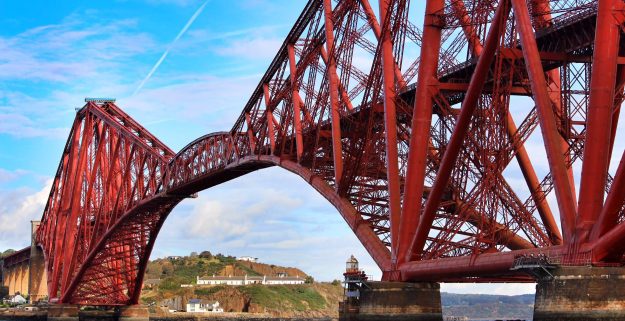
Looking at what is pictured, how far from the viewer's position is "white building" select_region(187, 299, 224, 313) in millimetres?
176750

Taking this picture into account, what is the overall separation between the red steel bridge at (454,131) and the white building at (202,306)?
95.9 meters

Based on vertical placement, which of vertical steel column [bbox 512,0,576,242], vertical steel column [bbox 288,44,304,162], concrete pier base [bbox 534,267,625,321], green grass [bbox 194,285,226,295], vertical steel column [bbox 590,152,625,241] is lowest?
concrete pier base [bbox 534,267,625,321]

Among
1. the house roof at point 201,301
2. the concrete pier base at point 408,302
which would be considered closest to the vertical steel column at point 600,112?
the concrete pier base at point 408,302

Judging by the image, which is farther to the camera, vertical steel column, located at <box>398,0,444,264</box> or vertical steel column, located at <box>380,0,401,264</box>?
vertical steel column, located at <box>380,0,401,264</box>

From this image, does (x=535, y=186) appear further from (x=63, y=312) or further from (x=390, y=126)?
(x=63, y=312)

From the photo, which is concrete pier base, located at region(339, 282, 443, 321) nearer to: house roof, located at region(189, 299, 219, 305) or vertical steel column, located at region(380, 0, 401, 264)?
vertical steel column, located at region(380, 0, 401, 264)

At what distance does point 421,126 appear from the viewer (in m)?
43.2

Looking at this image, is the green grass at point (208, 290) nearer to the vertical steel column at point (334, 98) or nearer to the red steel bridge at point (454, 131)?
the red steel bridge at point (454, 131)

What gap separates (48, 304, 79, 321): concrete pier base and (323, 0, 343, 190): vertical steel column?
59908 mm

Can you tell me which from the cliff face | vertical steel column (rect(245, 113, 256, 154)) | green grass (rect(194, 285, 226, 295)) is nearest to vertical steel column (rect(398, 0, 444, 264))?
vertical steel column (rect(245, 113, 256, 154))

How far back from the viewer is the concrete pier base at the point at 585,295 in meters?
30.3

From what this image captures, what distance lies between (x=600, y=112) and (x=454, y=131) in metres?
8.86

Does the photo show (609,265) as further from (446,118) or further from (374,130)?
(374,130)

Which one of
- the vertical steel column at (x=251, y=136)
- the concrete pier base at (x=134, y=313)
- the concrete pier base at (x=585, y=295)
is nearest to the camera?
the concrete pier base at (x=585, y=295)
